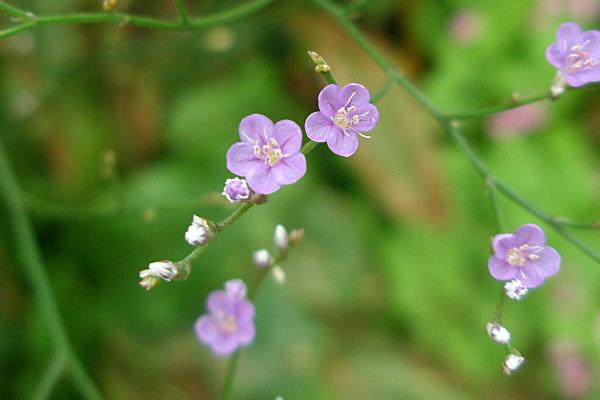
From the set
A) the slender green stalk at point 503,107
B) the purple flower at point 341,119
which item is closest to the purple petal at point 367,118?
the purple flower at point 341,119

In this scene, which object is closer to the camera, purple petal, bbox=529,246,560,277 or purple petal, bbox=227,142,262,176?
purple petal, bbox=227,142,262,176

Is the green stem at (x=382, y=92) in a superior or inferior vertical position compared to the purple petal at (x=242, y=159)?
inferior

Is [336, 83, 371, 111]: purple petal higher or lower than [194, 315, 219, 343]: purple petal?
higher

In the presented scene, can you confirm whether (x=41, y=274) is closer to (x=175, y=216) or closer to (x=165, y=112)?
(x=175, y=216)

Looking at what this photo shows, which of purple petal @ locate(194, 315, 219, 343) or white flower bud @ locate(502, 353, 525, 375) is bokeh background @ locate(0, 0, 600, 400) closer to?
purple petal @ locate(194, 315, 219, 343)

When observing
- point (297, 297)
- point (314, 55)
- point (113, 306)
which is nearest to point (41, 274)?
point (113, 306)

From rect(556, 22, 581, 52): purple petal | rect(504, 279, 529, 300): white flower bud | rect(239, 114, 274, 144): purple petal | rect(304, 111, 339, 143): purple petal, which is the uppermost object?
rect(239, 114, 274, 144): purple petal

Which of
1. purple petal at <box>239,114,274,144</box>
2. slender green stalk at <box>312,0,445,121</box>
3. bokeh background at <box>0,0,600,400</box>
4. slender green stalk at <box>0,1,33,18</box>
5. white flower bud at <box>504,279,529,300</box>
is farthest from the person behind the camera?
bokeh background at <box>0,0,600,400</box>

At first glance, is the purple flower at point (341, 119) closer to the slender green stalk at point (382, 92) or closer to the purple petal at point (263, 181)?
the purple petal at point (263, 181)

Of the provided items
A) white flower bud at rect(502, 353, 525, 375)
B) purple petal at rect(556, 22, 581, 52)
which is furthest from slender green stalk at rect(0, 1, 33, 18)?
white flower bud at rect(502, 353, 525, 375)
